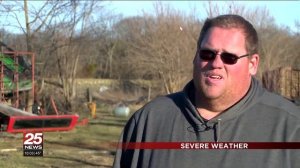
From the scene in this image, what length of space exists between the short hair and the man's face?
0.06 ft

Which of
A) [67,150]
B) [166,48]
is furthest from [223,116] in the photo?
[166,48]

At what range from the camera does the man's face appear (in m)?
2.24

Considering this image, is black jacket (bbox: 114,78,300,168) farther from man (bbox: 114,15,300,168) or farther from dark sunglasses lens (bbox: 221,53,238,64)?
dark sunglasses lens (bbox: 221,53,238,64)

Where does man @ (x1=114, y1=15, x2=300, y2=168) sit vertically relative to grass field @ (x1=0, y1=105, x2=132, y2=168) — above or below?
above

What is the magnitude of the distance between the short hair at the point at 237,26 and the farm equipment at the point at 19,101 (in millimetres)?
10520

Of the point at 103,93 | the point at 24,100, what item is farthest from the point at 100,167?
the point at 103,93

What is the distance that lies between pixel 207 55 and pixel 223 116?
25 cm

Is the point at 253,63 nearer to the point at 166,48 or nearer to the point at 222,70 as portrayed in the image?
the point at 222,70

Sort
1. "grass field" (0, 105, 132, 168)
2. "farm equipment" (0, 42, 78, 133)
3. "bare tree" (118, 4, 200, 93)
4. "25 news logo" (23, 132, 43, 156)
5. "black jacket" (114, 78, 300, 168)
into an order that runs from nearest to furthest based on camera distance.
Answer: "black jacket" (114, 78, 300, 168)
"25 news logo" (23, 132, 43, 156)
"grass field" (0, 105, 132, 168)
"farm equipment" (0, 42, 78, 133)
"bare tree" (118, 4, 200, 93)

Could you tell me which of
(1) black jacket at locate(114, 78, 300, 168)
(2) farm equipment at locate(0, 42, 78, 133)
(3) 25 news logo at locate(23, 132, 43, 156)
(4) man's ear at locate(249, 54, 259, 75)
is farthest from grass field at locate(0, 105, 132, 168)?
(4) man's ear at locate(249, 54, 259, 75)

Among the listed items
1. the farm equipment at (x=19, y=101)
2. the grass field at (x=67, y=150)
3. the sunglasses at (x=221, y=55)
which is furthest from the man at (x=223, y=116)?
the farm equipment at (x=19, y=101)

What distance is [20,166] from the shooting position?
988cm

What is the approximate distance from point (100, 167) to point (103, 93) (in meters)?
27.1

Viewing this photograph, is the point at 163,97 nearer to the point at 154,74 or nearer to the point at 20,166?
the point at 20,166
